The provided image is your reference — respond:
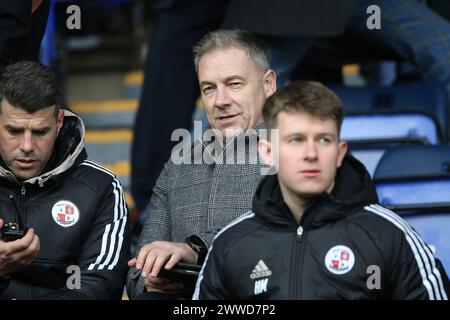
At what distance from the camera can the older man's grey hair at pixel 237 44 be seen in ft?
14.0

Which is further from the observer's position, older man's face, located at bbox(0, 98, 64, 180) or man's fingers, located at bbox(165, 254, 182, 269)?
older man's face, located at bbox(0, 98, 64, 180)

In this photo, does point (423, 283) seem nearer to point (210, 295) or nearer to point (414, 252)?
point (414, 252)

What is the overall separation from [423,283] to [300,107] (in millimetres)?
625

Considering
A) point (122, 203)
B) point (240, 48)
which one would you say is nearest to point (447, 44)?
point (240, 48)

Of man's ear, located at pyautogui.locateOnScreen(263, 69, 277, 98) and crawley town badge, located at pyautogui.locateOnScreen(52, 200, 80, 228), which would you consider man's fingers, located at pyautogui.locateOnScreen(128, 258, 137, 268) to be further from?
man's ear, located at pyautogui.locateOnScreen(263, 69, 277, 98)

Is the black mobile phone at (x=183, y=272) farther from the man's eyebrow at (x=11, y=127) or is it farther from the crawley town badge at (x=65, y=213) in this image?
the man's eyebrow at (x=11, y=127)

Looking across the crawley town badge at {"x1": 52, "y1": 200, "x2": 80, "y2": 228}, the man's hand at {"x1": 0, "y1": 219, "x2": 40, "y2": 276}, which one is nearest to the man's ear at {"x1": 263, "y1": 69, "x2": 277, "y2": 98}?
the crawley town badge at {"x1": 52, "y1": 200, "x2": 80, "y2": 228}

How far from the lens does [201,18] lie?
5.60 meters

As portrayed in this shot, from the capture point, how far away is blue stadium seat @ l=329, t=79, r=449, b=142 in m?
5.34

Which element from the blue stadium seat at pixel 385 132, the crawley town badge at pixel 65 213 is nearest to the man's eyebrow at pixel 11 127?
the crawley town badge at pixel 65 213

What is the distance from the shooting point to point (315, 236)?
347cm

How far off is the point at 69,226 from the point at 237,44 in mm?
883

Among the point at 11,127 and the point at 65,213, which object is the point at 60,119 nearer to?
the point at 11,127

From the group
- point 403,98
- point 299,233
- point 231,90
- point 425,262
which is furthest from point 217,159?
point 403,98
